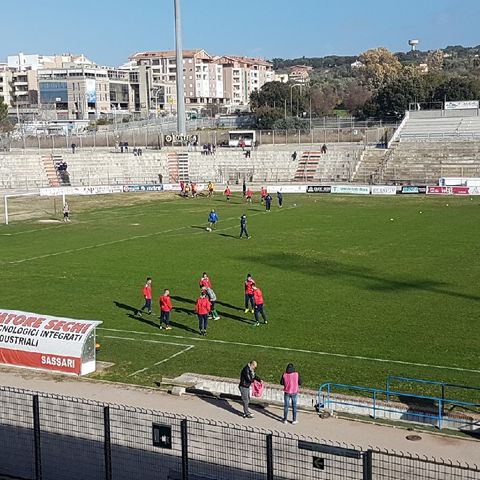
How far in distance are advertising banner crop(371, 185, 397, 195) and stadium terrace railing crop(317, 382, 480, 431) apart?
52.9m

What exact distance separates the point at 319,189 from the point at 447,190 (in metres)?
11.2

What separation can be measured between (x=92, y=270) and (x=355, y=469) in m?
25.7

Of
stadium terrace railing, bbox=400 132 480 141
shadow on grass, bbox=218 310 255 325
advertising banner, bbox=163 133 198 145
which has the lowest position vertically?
shadow on grass, bbox=218 310 255 325

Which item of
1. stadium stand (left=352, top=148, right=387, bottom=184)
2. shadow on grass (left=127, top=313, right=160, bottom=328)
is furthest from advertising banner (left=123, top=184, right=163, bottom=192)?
shadow on grass (left=127, top=313, right=160, bottom=328)

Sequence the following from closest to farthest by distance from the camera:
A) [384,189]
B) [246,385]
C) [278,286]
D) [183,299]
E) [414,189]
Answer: [246,385] → [183,299] → [278,286] → [414,189] → [384,189]

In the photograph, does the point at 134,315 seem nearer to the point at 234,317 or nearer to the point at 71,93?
the point at 234,317

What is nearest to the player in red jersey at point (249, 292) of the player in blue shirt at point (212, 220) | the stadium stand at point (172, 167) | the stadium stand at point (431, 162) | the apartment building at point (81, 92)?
the player in blue shirt at point (212, 220)

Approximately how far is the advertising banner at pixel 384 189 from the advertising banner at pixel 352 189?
61cm

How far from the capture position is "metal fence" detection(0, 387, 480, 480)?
11.3m

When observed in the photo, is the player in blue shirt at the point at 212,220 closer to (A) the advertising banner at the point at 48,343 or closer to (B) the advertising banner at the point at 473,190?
(A) the advertising banner at the point at 48,343

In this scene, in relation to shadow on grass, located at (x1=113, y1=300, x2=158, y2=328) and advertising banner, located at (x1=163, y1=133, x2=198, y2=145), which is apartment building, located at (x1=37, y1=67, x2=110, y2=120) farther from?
shadow on grass, located at (x1=113, y1=300, x2=158, y2=328)

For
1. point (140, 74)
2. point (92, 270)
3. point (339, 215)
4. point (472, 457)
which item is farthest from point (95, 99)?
point (472, 457)

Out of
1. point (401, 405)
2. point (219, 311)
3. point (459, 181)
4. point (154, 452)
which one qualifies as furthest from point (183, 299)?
point (459, 181)

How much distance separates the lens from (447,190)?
225 ft
